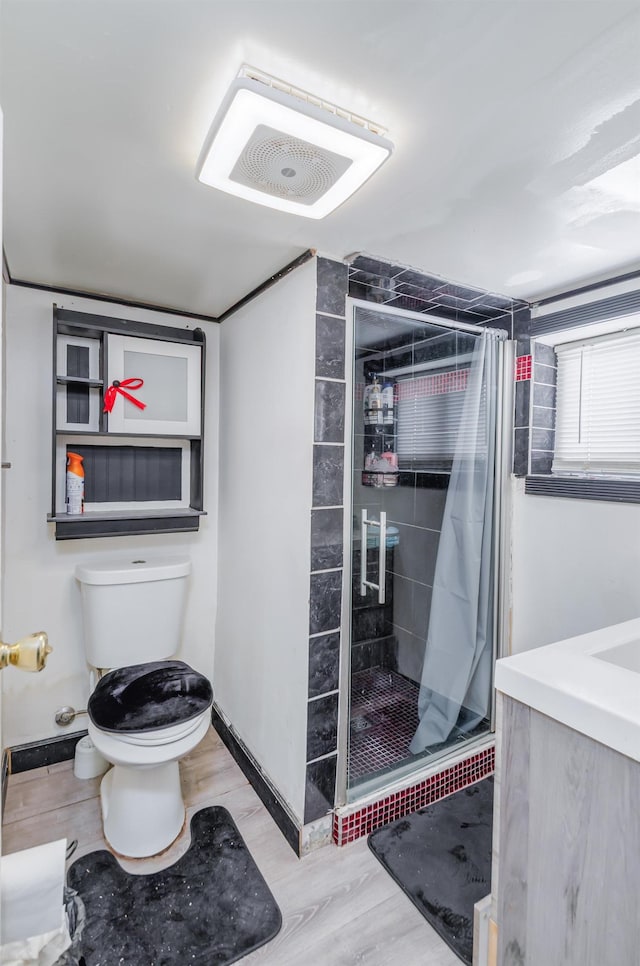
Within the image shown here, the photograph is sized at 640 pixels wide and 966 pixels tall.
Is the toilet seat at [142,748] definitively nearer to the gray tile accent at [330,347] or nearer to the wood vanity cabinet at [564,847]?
the wood vanity cabinet at [564,847]

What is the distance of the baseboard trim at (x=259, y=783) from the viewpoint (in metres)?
1.69

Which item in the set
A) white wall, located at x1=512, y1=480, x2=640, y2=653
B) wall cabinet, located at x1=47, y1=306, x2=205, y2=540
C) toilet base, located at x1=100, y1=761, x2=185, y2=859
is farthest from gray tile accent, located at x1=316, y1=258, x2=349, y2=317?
toilet base, located at x1=100, y1=761, x2=185, y2=859

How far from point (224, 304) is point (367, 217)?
→ 39.1 inches

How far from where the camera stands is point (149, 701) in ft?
5.76

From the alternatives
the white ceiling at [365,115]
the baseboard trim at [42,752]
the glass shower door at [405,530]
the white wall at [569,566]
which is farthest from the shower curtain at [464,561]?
the baseboard trim at [42,752]

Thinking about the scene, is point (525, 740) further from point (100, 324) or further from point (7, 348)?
point (7, 348)

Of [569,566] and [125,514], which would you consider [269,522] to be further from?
→ [569,566]

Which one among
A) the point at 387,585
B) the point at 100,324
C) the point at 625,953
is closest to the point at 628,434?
the point at 387,585

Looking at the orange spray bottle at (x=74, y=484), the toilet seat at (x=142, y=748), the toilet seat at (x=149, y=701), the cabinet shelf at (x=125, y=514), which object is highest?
the orange spray bottle at (x=74, y=484)

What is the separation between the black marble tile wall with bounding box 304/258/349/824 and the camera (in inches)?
64.1

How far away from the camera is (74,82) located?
0.94 metres

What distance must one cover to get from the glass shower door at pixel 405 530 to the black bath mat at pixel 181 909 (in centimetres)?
49

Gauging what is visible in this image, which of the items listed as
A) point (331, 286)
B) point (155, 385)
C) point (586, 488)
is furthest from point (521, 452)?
point (155, 385)

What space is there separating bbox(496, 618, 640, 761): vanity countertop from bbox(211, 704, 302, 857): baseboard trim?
1083 millimetres
